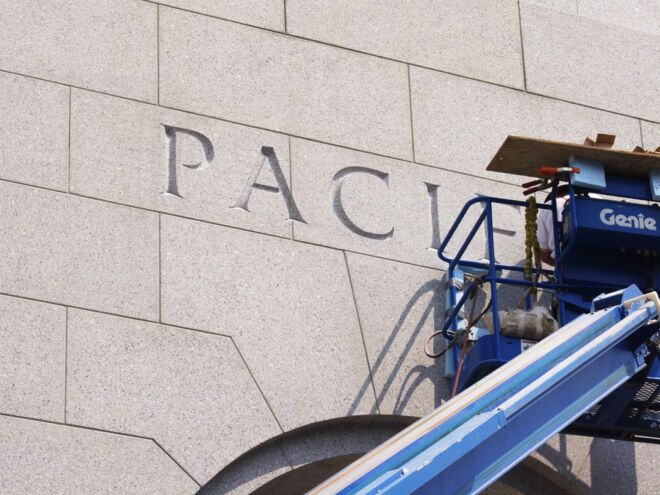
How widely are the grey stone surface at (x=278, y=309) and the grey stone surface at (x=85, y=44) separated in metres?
1.39

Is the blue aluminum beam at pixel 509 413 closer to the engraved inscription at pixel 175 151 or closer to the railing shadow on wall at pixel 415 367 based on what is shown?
the railing shadow on wall at pixel 415 367

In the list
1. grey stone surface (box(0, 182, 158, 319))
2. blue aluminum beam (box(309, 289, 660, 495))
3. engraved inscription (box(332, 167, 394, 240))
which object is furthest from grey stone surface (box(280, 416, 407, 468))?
blue aluminum beam (box(309, 289, 660, 495))

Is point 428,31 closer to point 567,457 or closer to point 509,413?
point 567,457

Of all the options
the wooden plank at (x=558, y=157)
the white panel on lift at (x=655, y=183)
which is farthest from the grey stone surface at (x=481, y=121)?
the white panel on lift at (x=655, y=183)

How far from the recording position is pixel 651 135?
11.1 meters

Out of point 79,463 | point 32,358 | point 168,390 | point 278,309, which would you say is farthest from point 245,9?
point 79,463

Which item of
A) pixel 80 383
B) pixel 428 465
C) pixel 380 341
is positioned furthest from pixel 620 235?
pixel 80 383

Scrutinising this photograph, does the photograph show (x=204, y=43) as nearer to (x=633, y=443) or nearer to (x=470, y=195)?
(x=470, y=195)

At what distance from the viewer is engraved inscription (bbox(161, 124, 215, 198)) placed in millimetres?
9016

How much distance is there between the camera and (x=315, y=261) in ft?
29.9

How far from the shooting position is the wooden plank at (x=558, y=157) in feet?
26.7

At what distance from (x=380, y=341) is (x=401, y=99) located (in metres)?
2.46

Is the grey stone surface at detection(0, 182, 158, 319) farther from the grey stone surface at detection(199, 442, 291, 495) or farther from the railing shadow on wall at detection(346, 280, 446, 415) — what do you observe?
the railing shadow on wall at detection(346, 280, 446, 415)

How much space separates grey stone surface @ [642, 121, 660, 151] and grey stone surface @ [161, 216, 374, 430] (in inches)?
145
